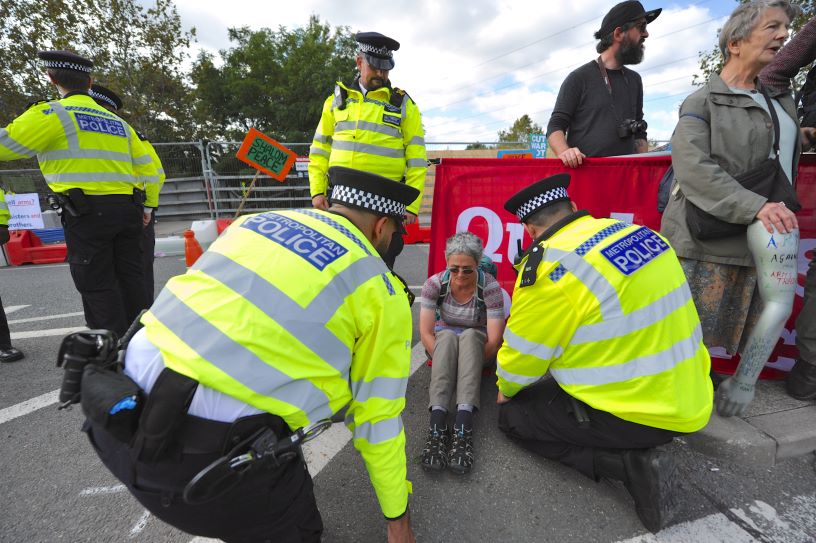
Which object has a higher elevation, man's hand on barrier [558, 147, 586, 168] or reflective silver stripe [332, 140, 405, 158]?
reflective silver stripe [332, 140, 405, 158]

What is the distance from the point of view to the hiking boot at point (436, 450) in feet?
6.28

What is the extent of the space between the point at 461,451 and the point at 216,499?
124 cm

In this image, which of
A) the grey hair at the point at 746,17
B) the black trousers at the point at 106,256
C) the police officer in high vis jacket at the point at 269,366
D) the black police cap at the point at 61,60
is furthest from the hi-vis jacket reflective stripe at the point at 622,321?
the black police cap at the point at 61,60

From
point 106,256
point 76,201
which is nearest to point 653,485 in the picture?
point 106,256

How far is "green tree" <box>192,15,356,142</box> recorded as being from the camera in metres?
16.5

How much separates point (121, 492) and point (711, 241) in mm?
3156

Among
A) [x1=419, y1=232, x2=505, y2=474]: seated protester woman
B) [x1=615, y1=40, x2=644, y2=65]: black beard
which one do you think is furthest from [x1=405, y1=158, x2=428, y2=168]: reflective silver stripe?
[x1=615, y1=40, x2=644, y2=65]: black beard

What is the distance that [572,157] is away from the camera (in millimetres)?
2736

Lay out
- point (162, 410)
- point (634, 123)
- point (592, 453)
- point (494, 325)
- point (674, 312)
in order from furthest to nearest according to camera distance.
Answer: point (634, 123)
point (494, 325)
point (592, 453)
point (674, 312)
point (162, 410)

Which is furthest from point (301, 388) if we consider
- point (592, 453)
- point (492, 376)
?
point (492, 376)

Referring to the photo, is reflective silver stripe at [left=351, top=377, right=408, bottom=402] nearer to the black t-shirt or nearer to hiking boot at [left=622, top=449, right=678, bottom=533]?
hiking boot at [left=622, top=449, right=678, bottom=533]

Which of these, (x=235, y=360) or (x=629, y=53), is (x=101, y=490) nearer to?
(x=235, y=360)

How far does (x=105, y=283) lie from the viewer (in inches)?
112

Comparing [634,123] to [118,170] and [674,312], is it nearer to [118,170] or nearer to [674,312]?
[674,312]
